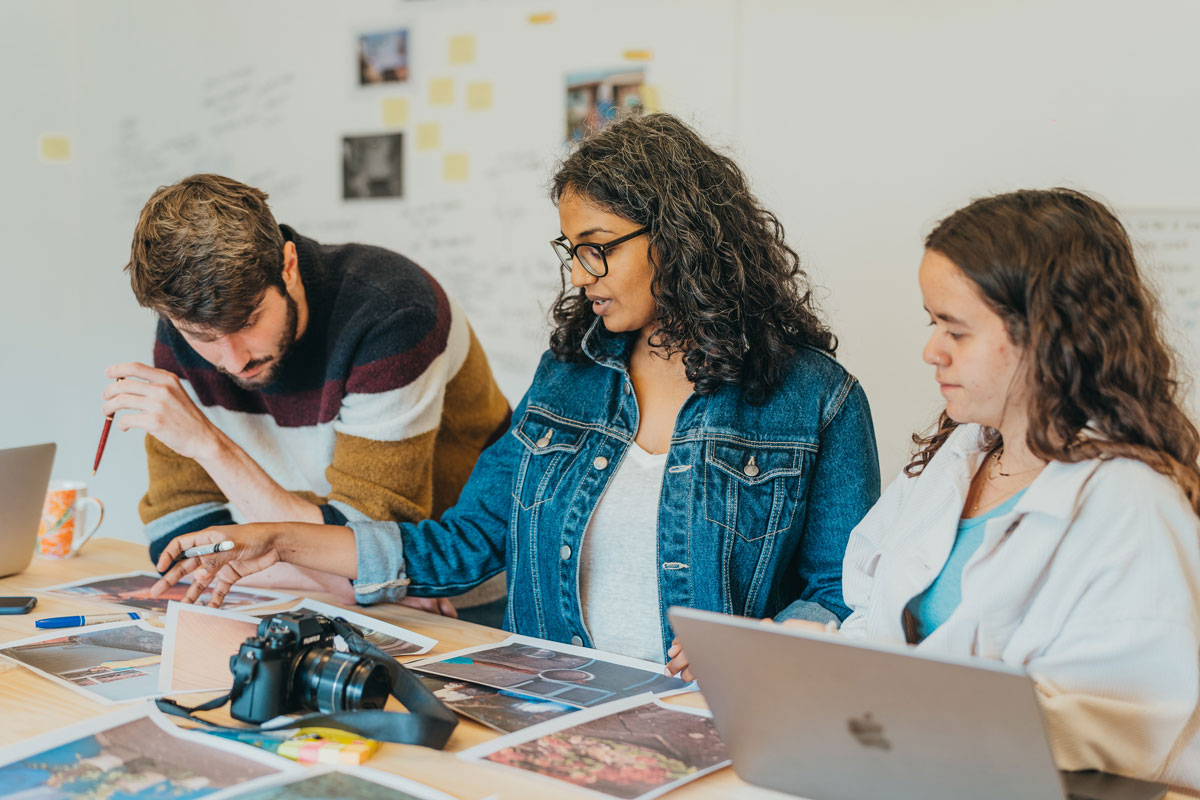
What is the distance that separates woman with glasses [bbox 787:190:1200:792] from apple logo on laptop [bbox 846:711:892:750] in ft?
0.63

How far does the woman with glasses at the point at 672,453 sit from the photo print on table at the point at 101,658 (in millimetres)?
120

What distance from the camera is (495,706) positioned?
116 cm

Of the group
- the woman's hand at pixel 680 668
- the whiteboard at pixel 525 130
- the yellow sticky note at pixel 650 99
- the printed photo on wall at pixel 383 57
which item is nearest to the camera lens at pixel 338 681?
the woman's hand at pixel 680 668

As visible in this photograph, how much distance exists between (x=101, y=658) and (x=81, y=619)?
19cm

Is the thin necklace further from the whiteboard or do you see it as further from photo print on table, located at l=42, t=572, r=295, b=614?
photo print on table, located at l=42, t=572, r=295, b=614

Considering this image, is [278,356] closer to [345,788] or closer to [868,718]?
[345,788]

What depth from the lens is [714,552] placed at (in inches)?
58.1

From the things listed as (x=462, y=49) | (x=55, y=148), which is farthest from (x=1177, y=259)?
(x=55, y=148)

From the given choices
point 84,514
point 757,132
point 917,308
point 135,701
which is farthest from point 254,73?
point 135,701

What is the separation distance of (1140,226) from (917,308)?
18.7 inches

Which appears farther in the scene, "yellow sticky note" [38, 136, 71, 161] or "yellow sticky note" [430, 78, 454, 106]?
"yellow sticky note" [38, 136, 71, 161]

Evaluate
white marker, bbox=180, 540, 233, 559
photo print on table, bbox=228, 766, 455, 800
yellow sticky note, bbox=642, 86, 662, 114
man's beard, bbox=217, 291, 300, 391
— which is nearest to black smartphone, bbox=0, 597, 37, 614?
white marker, bbox=180, 540, 233, 559

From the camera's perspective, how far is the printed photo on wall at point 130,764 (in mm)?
918

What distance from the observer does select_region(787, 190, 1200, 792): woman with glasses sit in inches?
37.8
